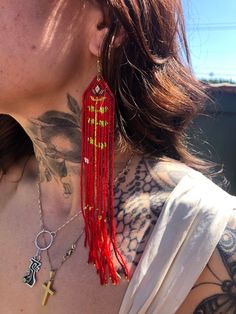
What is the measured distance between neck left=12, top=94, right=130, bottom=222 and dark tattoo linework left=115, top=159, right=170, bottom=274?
0.26 ft

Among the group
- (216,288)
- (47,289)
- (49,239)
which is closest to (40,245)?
(49,239)

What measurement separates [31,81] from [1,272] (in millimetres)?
613

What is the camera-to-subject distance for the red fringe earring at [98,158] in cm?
133

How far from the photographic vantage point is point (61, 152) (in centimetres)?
151

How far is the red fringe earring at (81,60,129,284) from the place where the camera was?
4.38 ft

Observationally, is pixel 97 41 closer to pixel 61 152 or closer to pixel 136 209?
pixel 61 152

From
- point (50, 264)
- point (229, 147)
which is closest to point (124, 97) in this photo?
point (50, 264)

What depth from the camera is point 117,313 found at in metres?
1.24

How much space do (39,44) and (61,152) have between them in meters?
0.35

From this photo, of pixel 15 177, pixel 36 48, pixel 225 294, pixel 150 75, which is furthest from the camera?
pixel 15 177

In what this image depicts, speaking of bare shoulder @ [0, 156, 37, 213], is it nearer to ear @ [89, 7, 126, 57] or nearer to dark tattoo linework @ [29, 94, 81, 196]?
dark tattoo linework @ [29, 94, 81, 196]

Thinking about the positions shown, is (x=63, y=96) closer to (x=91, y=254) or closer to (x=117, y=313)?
(x=91, y=254)

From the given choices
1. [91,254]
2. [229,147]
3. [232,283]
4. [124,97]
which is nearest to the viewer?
[232,283]

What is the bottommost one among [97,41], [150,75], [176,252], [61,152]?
[176,252]
